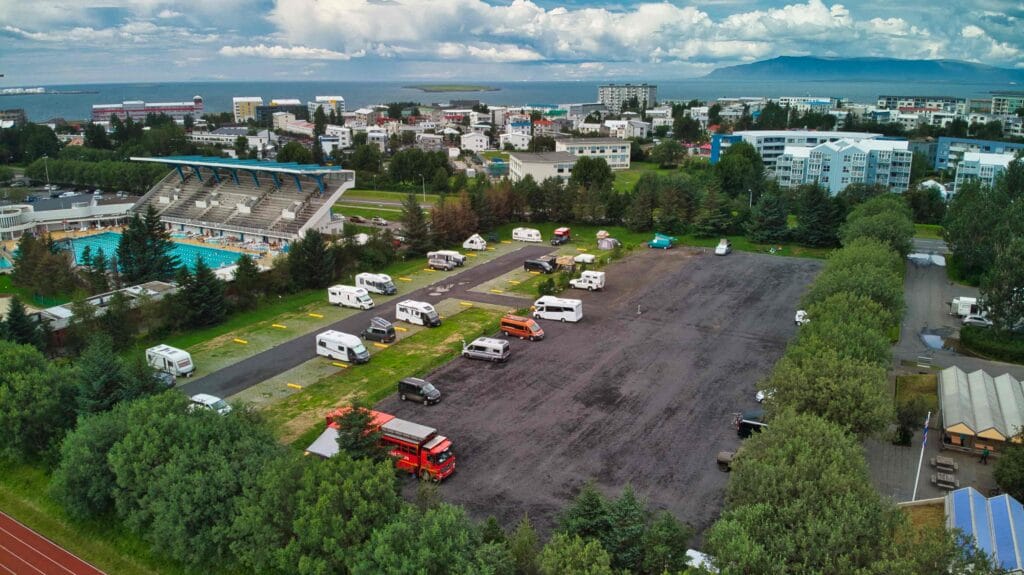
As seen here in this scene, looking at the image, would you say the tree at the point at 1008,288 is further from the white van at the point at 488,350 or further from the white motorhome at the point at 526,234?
the white motorhome at the point at 526,234

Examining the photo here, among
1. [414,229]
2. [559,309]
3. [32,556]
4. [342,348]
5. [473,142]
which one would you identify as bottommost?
[32,556]

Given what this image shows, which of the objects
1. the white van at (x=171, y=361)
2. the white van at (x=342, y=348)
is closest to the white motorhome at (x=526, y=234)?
the white van at (x=342, y=348)

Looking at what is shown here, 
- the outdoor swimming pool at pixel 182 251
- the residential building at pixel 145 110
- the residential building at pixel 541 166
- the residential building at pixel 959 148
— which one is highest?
the residential building at pixel 145 110

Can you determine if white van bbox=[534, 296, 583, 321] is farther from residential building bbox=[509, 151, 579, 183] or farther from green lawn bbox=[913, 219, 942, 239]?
residential building bbox=[509, 151, 579, 183]

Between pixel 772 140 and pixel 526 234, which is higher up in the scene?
pixel 772 140

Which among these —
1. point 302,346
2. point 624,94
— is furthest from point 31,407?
point 624,94

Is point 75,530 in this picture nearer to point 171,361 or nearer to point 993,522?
point 171,361

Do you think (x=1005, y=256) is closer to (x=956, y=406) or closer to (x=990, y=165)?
(x=956, y=406)

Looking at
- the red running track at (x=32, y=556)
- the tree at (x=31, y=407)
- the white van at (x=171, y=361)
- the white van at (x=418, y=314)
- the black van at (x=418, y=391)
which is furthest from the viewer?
the white van at (x=418, y=314)
